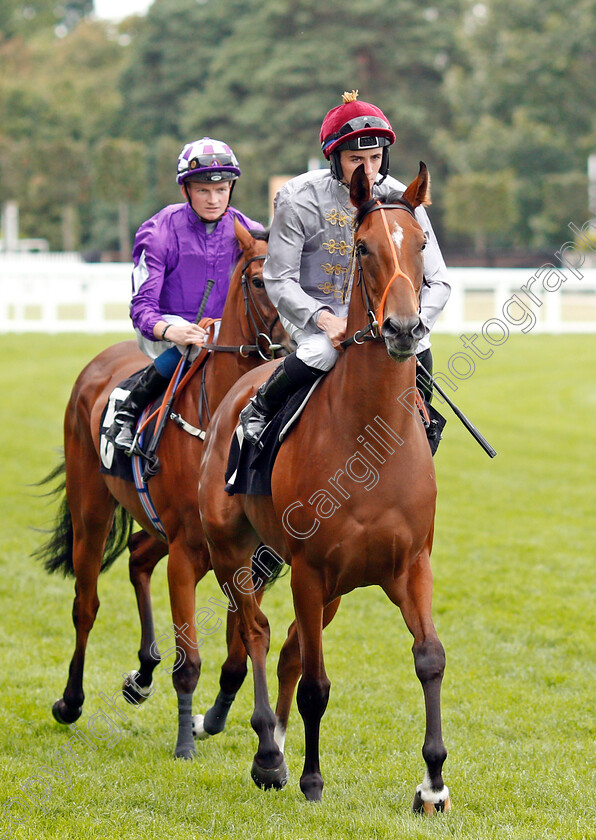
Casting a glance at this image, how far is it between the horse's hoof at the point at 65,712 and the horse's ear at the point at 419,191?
3240mm

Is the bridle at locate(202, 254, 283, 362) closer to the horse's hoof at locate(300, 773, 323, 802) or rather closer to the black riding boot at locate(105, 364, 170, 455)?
the black riding boot at locate(105, 364, 170, 455)

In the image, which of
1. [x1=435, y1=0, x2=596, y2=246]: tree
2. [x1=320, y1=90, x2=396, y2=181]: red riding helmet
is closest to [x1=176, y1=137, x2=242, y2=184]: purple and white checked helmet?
[x1=320, y1=90, x2=396, y2=181]: red riding helmet

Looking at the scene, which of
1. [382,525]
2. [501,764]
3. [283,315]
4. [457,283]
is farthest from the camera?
[457,283]

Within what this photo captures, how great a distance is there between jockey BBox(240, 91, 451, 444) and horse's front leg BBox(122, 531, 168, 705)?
1.87 metres

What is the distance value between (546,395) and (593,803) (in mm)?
→ 13825

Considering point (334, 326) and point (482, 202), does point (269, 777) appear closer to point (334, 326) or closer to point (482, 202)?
point (334, 326)

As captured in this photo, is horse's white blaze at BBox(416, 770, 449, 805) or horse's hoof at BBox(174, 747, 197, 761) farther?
horse's hoof at BBox(174, 747, 197, 761)

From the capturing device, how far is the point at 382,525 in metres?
4.19

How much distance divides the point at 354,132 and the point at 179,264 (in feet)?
5.53

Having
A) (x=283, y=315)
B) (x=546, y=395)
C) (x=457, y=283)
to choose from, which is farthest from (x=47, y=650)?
(x=457, y=283)

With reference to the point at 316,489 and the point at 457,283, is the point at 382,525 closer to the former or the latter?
the point at 316,489

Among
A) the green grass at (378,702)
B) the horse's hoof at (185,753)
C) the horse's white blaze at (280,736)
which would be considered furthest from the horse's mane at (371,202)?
the horse's hoof at (185,753)

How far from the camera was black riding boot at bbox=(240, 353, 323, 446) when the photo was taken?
4543 millimetres

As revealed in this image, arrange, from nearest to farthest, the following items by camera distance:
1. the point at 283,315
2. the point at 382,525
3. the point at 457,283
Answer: the point at 382,525, the point at 283,315, the point at 457,283
